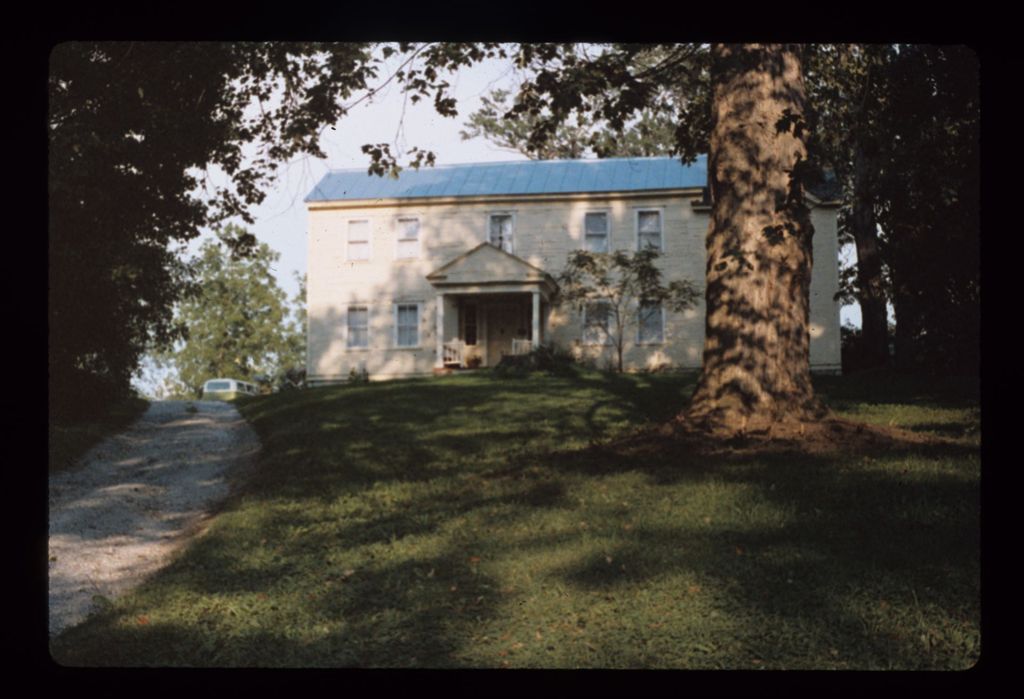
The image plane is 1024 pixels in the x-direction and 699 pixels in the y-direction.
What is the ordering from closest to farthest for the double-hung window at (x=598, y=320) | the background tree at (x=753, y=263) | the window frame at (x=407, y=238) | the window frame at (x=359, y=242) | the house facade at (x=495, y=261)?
1. the background tree at (x=753, y=263)
2. the double-hung window at (x=598, y=320)
3. the window frame at (x=359, y=242)
4. the house facade at (x=495, y=261)
5. the window frame at (x=407, y=238)

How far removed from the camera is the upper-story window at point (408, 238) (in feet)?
74.1

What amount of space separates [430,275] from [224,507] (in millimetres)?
12468

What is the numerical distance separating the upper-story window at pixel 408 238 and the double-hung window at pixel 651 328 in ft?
19.3

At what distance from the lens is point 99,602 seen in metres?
7.03

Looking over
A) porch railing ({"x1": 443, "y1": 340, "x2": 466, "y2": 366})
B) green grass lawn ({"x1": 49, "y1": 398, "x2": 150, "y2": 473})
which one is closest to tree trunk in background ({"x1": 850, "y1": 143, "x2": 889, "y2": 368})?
porch railing ({"x1": 443, "y1": 340, "x2": 466, "y2": 366})

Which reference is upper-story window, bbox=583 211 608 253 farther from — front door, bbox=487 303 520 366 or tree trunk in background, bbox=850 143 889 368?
tree trunk in background, bbox=850 143 889 368

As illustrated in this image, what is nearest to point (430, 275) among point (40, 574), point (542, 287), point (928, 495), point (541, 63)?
point (542, 287)

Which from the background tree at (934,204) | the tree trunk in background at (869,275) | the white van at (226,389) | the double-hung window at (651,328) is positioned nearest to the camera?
the background tree at (934,204)

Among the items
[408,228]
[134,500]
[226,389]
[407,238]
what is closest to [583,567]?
[134,500]

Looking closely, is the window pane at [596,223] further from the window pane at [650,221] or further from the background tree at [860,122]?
the background tree at [860,122]

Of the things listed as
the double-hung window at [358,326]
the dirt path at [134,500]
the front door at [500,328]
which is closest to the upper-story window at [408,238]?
the double-hung window at [358,326]

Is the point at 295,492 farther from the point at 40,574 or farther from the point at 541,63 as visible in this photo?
the point at 40,574

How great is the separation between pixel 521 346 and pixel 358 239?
4488 mm

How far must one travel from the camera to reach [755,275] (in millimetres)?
9750
